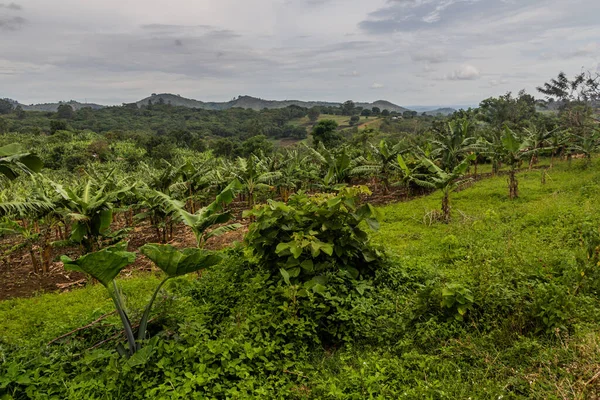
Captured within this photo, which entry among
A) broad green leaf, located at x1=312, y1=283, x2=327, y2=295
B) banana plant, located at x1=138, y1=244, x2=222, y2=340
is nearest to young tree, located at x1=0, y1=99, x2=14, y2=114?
banana plant, located at x1=138, y1=244, x2=222, y2=340

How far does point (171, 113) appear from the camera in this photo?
10725 centimetres

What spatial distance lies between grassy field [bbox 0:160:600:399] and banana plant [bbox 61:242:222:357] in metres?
0.25

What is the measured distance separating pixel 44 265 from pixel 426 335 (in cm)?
801

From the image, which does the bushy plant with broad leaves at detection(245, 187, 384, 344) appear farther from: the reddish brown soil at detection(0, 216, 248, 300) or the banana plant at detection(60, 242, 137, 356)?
the reddish brown soil at detection(0, 216, 248, 300)

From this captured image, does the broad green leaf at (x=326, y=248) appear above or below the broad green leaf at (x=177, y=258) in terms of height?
below

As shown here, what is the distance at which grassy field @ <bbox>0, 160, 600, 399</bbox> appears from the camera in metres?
2.74

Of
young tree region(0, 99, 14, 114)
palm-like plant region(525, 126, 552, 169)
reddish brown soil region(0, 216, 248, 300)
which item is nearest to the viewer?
reddish brown soil region(0, 216, 248, 300)

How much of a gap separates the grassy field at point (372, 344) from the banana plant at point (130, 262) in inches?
9.8

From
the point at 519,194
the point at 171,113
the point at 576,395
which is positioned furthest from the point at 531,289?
the point at 171,113

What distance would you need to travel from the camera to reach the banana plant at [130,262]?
2.75m

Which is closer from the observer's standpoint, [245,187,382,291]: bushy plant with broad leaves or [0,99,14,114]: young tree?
[245,187,382,291]: bushy plant with broad leaves

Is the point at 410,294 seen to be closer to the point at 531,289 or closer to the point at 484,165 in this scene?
the point at 531,289

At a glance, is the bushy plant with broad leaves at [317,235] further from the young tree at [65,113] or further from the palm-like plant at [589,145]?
the young tree at [65,113]

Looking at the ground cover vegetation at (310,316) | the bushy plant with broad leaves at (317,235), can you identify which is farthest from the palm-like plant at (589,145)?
the bushy plant with broad leaves at (317,235)
